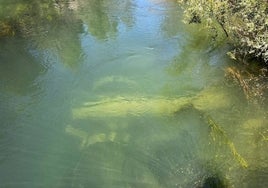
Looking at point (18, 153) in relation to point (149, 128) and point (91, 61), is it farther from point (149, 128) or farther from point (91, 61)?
point (91, 61)

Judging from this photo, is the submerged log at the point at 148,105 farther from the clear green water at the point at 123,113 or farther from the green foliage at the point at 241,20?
the green foliage at the point at 241,20

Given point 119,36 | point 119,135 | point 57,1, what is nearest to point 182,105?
point 119,135

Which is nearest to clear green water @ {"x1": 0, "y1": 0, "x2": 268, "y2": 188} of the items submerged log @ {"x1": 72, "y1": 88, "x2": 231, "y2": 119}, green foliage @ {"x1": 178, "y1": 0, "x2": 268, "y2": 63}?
submerged log @ {"x1": 72, "y1": 88, "x2": 231, "y2": 119}

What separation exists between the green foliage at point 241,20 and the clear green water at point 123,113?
1508 mm

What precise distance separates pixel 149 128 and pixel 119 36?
40.4ft

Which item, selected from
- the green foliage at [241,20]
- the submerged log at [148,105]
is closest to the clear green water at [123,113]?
the submerged log at [148,105]

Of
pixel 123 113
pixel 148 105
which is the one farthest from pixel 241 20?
pixel 123 113

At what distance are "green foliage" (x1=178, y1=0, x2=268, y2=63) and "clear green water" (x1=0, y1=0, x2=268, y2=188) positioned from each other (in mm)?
1508

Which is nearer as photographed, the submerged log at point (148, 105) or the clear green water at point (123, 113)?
the clear green water at point (123, 113)

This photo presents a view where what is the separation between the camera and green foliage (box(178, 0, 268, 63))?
903 inches

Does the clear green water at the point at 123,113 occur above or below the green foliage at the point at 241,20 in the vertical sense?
below

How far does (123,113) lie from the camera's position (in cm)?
2038

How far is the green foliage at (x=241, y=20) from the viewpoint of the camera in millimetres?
22938

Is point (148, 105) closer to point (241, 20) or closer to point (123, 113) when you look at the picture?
point (123, 113)
